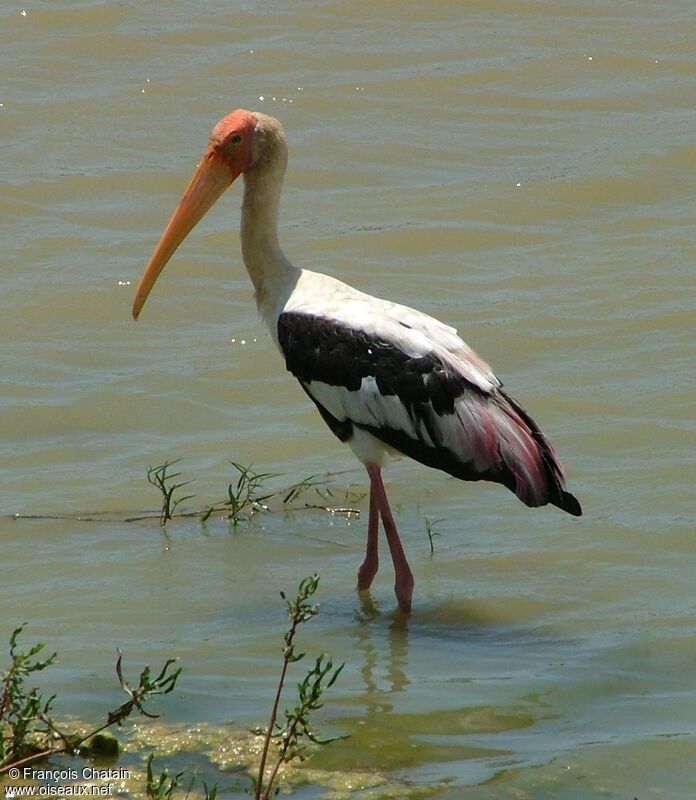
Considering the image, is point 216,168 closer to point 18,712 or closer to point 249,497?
point 249,497

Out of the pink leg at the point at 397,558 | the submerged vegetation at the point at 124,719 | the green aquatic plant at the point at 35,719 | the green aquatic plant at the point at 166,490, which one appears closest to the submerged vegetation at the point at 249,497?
the green aquatic plant at the point at 166,490

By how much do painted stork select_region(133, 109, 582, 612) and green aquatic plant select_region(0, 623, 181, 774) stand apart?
7.23 feet

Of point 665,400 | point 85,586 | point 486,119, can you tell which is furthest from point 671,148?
point 85,586

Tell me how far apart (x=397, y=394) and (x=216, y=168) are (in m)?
1.48

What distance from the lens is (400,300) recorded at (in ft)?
34.6

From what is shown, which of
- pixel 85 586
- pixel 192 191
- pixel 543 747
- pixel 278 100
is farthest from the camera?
pixel 278 100

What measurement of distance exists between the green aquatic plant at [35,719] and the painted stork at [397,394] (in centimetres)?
220

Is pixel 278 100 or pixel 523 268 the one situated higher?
pixel 278 100

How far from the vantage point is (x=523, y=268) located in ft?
35.9

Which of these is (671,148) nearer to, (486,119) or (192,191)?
(486,119)

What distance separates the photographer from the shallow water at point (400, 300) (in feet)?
19.0

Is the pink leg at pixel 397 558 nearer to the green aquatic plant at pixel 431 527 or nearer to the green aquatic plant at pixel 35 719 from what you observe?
the green aquatic plant at pixel 431 527

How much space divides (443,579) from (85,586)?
1475 millimetres

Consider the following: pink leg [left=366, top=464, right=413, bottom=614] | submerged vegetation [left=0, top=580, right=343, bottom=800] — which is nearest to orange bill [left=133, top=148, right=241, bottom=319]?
pink leg [left=366, top=464, right=413, bottom=614]
